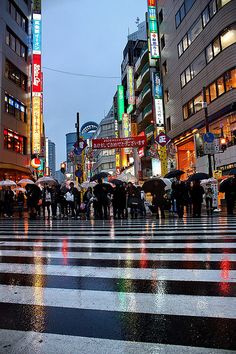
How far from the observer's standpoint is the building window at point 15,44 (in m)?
30.3

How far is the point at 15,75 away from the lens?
3147cm

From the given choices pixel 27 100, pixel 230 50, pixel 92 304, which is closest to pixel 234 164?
pixel 230 50

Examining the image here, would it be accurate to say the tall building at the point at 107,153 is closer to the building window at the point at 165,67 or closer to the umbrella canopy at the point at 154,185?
the building window at the point at 165,67

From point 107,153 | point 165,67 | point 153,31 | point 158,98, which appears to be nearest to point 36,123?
point 158,98

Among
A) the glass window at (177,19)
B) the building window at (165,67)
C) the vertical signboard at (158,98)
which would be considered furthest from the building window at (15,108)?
the glass window at (177,19)

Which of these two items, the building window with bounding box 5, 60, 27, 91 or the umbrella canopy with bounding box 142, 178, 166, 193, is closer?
the umbrella canopy with bounding box 142, 178, 166, 193

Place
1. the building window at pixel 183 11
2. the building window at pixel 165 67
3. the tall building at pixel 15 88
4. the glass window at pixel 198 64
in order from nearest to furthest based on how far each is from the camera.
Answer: the glass window at pixel 198 64, the building window at pixel 183 11, the tall building at pixel 15 88, the building window at pixel 165 67

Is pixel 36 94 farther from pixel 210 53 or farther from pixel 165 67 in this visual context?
pixel 210 53

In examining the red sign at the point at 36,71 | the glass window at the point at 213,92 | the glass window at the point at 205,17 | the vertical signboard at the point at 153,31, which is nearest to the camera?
the glass window at the point at 213,92

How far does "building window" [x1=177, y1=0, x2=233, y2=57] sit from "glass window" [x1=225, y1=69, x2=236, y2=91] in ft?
16.3

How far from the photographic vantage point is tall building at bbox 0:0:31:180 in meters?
28.7

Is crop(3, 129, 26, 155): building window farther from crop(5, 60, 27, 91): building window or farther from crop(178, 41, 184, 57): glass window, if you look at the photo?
crop(178, 41, 184, 57): glass window

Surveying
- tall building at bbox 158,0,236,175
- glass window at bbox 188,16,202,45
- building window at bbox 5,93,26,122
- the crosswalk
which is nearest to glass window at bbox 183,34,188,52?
tall building at bbox 158,0,236,175

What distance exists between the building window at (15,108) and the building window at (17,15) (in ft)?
26.5
